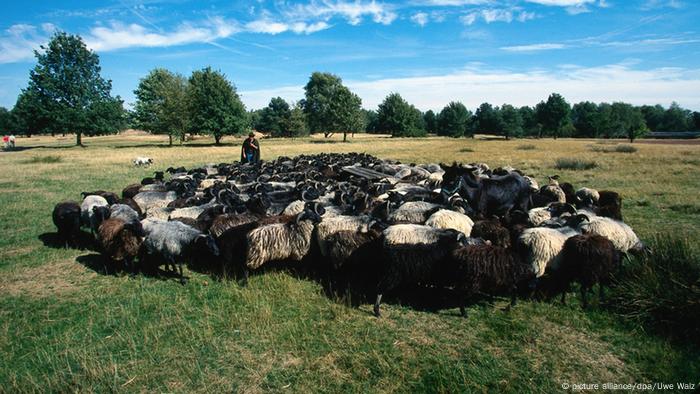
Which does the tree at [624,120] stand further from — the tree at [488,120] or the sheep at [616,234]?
the sheep at [616,234]

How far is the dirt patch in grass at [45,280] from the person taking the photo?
6.66m

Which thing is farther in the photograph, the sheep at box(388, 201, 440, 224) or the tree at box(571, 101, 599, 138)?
the tree at box(571, 101, 599, 138)

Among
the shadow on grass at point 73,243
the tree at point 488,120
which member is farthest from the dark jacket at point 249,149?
the tree at point 488,120

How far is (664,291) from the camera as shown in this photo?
212 inches

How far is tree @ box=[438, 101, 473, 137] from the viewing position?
91312 mm

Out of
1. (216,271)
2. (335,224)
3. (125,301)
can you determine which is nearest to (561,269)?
(335,224)

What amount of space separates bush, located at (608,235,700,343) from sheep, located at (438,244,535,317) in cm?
146

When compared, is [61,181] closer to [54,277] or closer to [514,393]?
[54,277]

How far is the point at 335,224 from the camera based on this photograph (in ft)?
23.7

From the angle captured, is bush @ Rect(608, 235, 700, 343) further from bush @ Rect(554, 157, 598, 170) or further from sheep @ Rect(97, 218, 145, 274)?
bush @ Rect(554, 157, 598, 170)

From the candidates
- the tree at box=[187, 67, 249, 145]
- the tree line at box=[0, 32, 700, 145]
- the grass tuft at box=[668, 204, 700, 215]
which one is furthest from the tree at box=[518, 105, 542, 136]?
the grass tuft at box=[668, 204, 700, 215]

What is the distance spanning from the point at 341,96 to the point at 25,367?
207ft

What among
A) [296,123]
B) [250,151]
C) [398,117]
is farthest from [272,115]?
[250,151]

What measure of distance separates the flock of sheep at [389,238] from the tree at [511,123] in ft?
257
